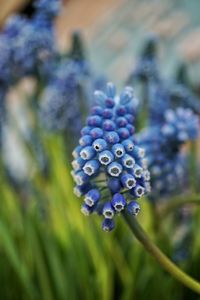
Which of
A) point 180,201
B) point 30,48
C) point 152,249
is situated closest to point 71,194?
point 30,48

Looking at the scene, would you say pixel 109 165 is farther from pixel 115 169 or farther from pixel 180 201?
pixel 180 201

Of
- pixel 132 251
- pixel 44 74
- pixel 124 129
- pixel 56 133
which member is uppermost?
pixel 44 74

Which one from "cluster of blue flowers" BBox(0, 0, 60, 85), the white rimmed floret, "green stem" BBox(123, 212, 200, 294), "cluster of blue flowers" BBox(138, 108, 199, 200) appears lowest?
"green stem" BBox(123, 212, 200, 294)

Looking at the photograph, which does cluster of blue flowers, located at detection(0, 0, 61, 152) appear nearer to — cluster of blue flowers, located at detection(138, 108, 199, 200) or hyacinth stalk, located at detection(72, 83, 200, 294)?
cluster of blue flowers, located at detection(138, 108, 199, 200)

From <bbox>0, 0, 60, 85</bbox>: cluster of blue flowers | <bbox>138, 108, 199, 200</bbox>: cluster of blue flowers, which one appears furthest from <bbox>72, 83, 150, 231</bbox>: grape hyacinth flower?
<bbox>0, 0, 60, 85</bbox>: cluster of blue flowers

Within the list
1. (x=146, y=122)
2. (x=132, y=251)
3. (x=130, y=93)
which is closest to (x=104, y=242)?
(x=132, y=251)

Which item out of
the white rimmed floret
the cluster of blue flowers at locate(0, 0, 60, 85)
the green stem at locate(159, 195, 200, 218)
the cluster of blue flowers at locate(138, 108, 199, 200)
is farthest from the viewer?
the cluster of blue flowers at locate(0, 0, 60, 85)

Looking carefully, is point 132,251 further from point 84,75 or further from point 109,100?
point 109,100
